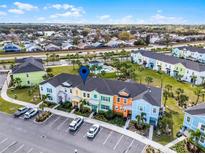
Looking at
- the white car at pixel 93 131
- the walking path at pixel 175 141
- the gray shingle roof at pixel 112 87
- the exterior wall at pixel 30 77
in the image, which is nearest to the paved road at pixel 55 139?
the white car at pixel 93 131

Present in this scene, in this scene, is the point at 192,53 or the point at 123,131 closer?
the point at 123,131

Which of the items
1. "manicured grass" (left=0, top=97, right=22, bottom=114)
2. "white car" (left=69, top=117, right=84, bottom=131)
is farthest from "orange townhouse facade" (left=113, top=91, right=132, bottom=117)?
"manicured grass" (left=0, top=97, right=22, bottom=114)

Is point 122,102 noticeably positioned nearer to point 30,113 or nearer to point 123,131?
point 123,131

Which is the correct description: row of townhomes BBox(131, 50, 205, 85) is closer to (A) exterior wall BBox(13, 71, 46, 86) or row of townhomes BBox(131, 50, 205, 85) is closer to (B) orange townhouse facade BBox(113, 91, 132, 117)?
(B) orange townhouse facade BBox(113, 91, 132, 117)

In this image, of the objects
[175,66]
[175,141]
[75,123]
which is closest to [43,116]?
[75,123]

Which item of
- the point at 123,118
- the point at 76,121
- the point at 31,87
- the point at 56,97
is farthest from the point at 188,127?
the point at 31,87

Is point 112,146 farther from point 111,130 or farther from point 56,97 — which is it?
point 56,97
